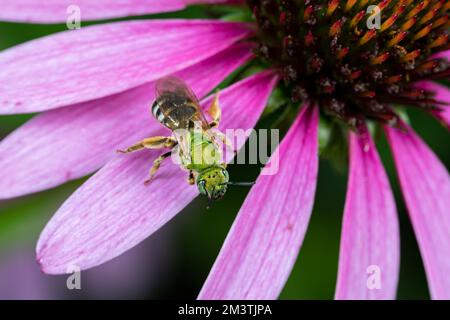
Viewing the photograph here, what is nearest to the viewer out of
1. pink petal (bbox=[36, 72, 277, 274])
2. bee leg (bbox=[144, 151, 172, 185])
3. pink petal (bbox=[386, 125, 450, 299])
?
pink petal (bbox=[36, 72, 277, 274])

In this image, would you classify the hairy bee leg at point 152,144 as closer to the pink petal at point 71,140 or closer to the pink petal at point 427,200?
the pink petal at point 71,140

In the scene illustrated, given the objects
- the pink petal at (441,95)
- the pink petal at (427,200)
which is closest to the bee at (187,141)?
the pink petal at (427,200)

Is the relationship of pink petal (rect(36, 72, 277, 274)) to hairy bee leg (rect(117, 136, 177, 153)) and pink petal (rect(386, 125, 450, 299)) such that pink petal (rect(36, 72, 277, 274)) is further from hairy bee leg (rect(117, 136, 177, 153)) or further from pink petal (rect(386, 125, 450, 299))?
pink petal (rect(386, 125, 450, 299))

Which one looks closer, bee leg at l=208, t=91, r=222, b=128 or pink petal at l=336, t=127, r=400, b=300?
bee leg at l=208, t=91, r=222, b=128

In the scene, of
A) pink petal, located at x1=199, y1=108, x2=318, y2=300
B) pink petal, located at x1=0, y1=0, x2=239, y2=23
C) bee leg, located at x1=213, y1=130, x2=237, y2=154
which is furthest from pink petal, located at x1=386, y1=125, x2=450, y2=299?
Answer: pink petal, located at x1=0, y1=0, x2=239, y2=23

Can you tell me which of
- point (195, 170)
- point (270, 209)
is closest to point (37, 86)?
point (195, 170)

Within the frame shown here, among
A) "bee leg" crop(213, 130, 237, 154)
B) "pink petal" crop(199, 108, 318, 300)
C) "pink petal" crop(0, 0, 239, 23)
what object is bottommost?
"pink petal" crop(199, 108, 318, 300)

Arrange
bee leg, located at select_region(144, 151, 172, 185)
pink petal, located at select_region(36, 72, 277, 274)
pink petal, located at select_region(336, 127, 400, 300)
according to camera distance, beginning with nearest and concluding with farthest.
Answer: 1. pink petal, located at select_region(36, 72, 277, 274)
2. bee leg, located at select_region(144, 151, 172, 185)
3. pink petal, located at select_region(336, 127, 400, 300)
